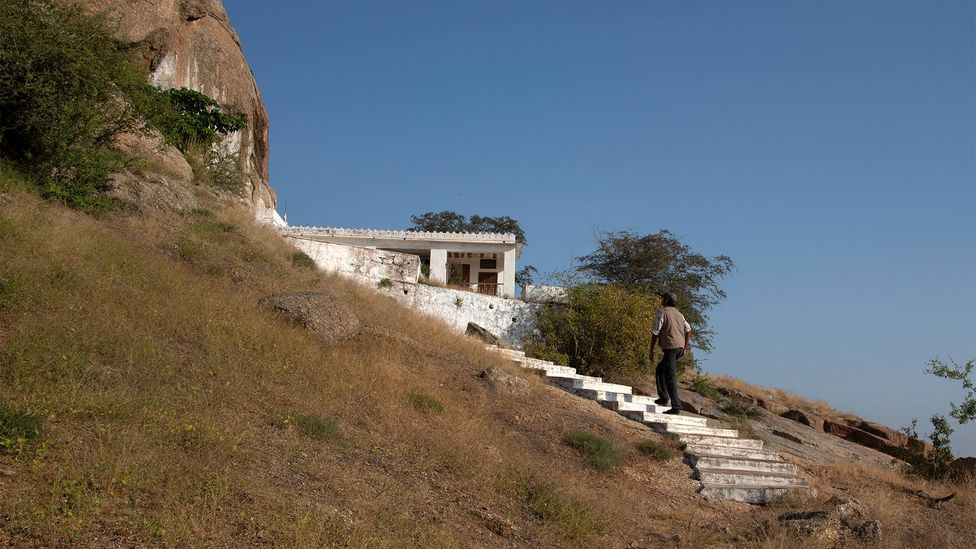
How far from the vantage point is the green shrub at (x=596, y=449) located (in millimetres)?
8422

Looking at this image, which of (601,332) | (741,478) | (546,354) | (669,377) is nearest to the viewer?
(741,478)

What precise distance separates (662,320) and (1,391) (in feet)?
27.0

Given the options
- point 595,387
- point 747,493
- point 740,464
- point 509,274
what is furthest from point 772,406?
point 747,493

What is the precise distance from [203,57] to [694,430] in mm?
17571

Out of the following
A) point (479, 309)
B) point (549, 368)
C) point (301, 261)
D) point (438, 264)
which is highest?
point (438, 264)

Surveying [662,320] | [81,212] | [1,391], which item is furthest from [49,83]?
[662,320]

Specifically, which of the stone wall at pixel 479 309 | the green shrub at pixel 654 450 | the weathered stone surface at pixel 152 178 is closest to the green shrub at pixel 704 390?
the stone wall at pixel 479 309

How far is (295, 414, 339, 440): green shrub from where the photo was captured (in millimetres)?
6555

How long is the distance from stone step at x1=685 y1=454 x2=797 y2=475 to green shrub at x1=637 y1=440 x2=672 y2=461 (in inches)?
14.4

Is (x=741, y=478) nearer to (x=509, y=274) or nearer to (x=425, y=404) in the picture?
(x=425, y=404)

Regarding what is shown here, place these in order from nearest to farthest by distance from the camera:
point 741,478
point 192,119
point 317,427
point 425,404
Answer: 1. point 317,427
2. point 425,404
3. point 741,478
4. point 192,119

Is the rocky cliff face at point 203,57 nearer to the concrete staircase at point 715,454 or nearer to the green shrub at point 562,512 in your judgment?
the concrete staircase at point 715,454

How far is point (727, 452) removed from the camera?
10180 millimetres

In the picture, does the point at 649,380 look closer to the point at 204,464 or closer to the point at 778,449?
the point at 778,449
